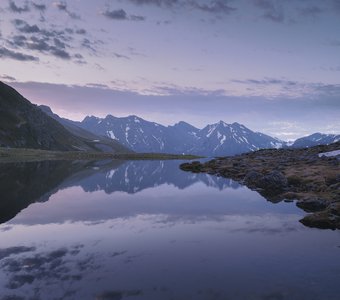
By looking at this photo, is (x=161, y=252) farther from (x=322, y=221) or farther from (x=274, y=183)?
(x=274, y=183)

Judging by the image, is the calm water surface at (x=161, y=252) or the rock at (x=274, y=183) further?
the rock at (x=274, y=183)

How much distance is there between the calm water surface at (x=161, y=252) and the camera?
16109mm

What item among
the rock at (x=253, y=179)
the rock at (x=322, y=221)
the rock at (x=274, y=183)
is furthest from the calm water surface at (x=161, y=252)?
the rock at (x=253, y=179)

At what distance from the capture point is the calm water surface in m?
16.1

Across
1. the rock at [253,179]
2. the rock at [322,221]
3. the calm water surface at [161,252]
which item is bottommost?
the calm water surface at [161,252]

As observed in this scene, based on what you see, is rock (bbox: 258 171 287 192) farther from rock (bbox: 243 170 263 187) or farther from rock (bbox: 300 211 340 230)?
rock (bbox: 300 211 340 230)

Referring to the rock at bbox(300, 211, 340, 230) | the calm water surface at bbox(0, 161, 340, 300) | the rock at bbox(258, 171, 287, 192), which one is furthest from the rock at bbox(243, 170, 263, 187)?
the rock at bbox(300, 211, 340, 230)

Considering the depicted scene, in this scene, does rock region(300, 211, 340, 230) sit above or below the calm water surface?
above

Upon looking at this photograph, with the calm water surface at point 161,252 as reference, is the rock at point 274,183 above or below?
above

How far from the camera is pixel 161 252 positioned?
21.9 metres

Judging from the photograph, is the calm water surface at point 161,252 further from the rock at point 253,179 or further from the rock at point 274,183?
the rock at point 253,179

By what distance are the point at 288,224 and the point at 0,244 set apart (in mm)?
22113

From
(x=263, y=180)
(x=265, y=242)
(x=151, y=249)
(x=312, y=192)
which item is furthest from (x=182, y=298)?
(x=263, y=180)

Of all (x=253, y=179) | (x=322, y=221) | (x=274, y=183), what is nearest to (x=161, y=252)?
(x=322, y=221)
